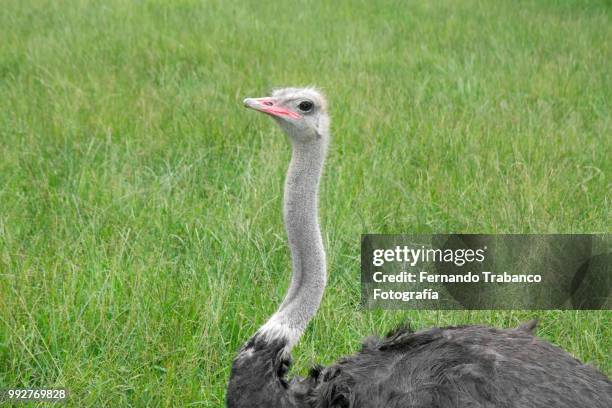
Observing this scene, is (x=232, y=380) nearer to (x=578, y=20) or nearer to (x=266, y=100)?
(x=266, y=100)

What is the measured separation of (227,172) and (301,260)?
215 centimetres

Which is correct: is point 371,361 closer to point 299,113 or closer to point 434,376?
point 434,376

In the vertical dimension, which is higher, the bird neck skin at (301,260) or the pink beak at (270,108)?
the pink beak at (270,108)

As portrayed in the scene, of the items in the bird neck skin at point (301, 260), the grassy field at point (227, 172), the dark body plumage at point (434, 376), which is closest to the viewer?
the dark body plumage at point (434, 376)

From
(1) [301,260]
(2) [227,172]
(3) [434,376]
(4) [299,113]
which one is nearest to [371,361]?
(3) [434,376]

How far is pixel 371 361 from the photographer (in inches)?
95.7

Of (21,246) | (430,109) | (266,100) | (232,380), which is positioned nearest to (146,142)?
(21,246)

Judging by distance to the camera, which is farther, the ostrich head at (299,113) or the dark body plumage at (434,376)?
the ostrich head at (299,113)

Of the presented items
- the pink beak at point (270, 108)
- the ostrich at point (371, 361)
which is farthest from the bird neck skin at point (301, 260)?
the pink beak at point (270, 108)

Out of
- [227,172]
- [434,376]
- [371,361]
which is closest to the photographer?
[434,376]

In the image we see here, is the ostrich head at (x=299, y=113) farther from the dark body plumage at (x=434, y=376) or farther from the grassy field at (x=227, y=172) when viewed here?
the grassy field at (x=227, y=172)

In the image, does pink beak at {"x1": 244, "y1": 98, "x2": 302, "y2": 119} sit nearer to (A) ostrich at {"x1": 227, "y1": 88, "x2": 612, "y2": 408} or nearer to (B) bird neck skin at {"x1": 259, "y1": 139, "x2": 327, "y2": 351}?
(A) ostrich at {"x1": 227, "y1": 88, "x2": 612, "y2": 408}

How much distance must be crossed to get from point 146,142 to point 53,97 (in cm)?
104

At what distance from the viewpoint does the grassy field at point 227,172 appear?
10.2 feet
